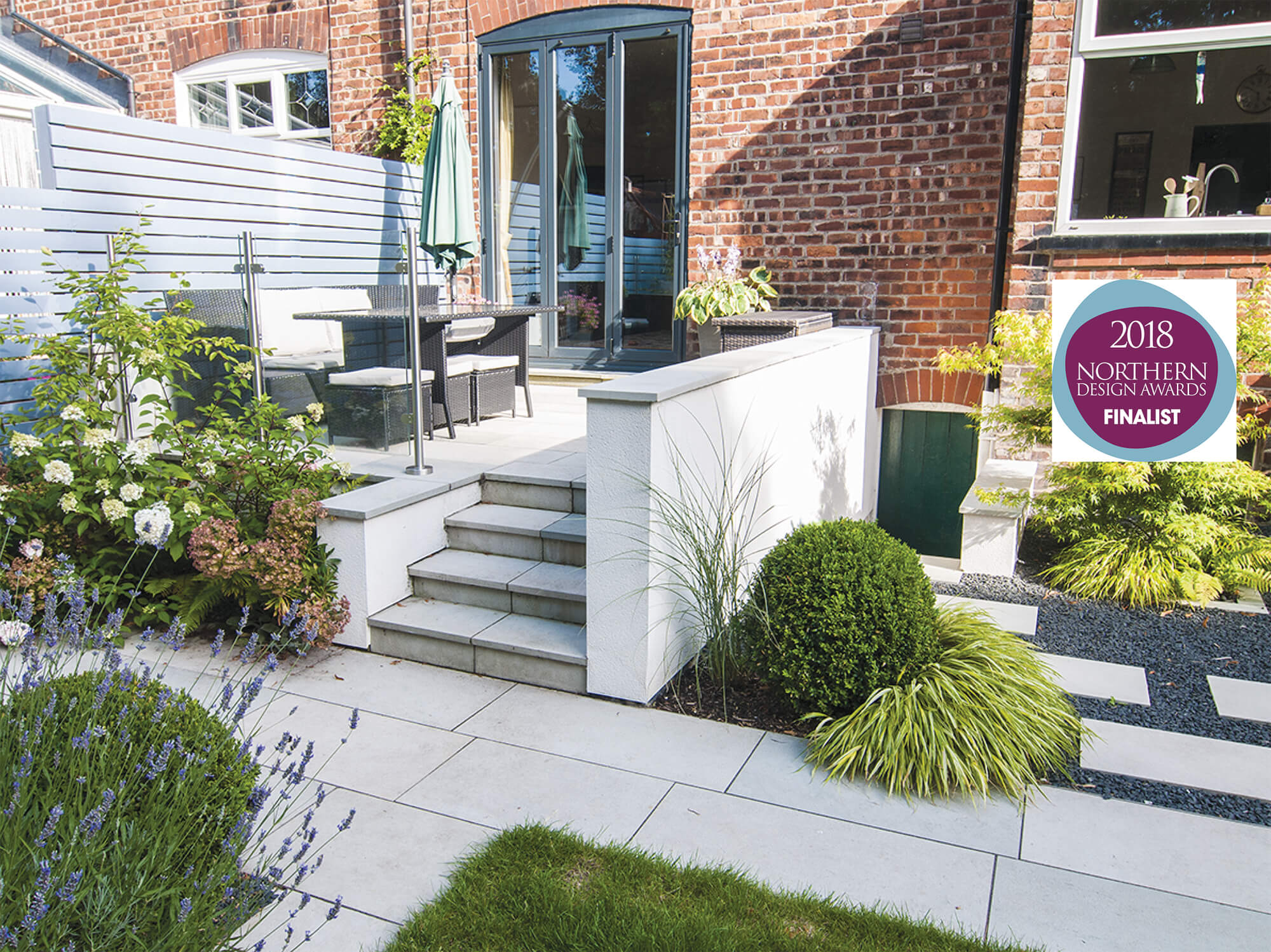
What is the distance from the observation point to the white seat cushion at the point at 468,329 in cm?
552

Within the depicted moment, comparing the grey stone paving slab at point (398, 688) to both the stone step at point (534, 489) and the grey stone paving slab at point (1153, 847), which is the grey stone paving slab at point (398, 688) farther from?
the grey stone paving slab at point (1153, 847)

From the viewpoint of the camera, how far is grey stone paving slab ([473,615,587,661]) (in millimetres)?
3549

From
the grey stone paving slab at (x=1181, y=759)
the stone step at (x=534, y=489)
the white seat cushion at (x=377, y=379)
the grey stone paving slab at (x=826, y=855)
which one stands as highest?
the white seat cushion at (x=377, y=379)

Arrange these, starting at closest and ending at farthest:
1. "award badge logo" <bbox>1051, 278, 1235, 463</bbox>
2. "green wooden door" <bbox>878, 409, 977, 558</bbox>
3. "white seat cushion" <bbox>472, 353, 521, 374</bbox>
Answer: "award badge logo" <bbox>1051, 278, 1235, 463</bbox> → "white seat cushion" <bbox>472, 353, 521, 374</bbox> → "green wooden door" <bbox>878, 409, 977, 558</bbox>

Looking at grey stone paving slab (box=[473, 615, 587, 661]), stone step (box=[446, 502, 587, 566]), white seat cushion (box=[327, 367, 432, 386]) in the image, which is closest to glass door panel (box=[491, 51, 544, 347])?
white seat cushion (box=[327, 367, 432, 386])

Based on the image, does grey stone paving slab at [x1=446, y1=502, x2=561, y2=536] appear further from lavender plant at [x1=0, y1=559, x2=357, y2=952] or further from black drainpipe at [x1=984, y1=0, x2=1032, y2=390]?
black drainpipe at [x1=984, y1=0, x2=1032, y2=390]

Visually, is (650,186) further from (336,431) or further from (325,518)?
(325,518)

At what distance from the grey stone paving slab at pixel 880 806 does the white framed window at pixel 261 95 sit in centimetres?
752

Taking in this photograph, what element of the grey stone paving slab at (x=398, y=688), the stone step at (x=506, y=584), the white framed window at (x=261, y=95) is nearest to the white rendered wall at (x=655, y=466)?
the stone step at (x=506, y=584)

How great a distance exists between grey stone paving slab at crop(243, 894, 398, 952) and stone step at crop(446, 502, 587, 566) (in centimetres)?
193

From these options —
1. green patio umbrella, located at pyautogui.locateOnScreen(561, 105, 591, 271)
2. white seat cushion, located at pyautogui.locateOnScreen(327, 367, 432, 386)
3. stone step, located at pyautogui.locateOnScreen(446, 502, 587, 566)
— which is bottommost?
stone step, located at pyautogui.locateOnScreen(446, 502, 587, 566)

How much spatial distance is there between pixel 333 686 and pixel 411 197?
17.8 ft

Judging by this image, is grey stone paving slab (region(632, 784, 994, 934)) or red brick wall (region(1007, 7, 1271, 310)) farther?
red brick wall (region(1007, 7, 1271, 310))

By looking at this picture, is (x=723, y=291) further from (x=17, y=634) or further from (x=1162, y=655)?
(x=17, y=634)
